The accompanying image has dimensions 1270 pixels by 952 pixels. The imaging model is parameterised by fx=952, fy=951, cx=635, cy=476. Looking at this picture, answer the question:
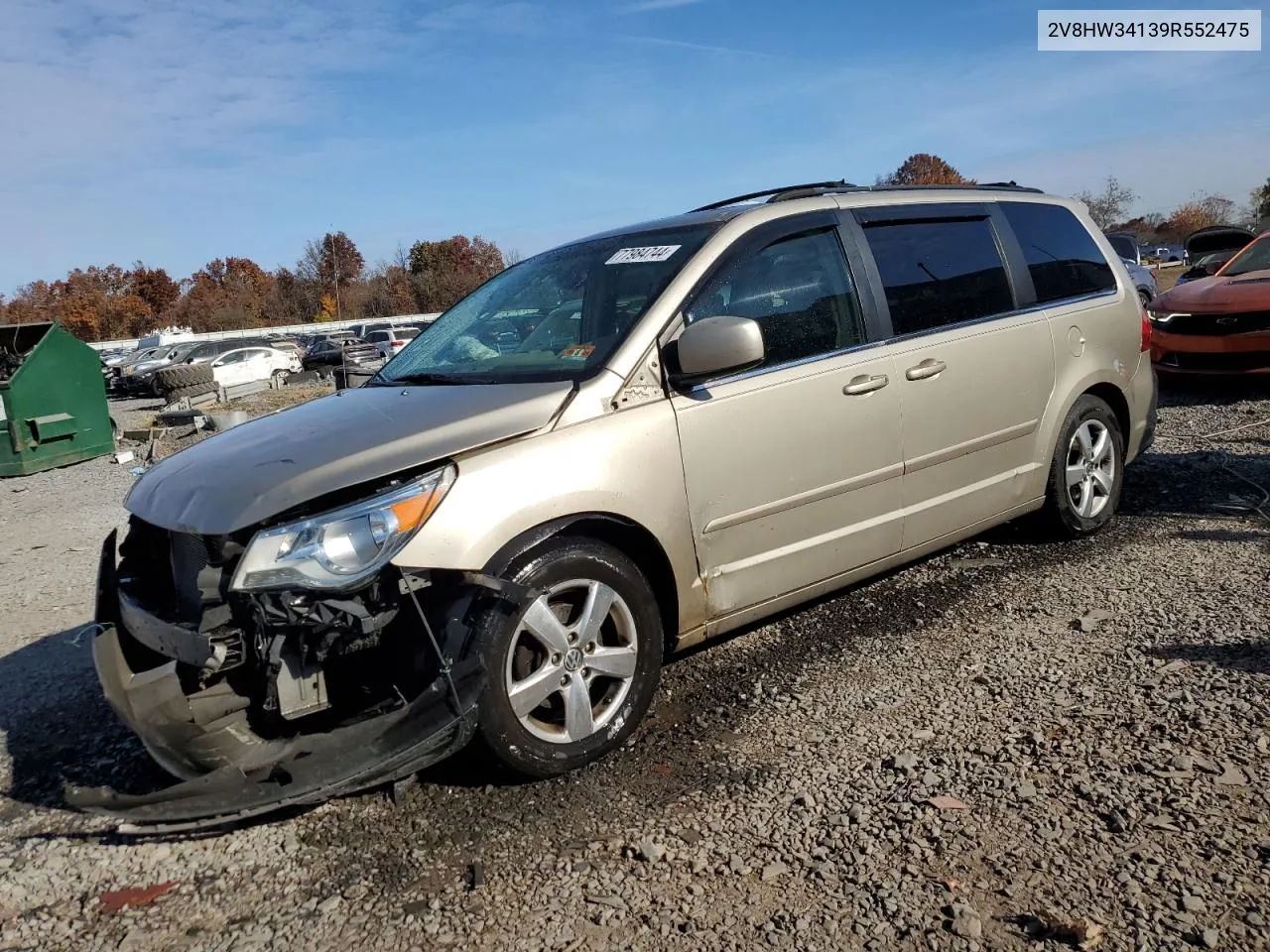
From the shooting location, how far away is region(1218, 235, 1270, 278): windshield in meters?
9.57

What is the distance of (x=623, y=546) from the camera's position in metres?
3.37

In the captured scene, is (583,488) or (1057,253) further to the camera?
(1057,253)

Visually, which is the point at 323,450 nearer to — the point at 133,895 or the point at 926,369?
the point at 133,895

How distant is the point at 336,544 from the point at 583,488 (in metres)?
A: 0.80

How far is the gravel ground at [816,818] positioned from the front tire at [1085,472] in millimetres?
726

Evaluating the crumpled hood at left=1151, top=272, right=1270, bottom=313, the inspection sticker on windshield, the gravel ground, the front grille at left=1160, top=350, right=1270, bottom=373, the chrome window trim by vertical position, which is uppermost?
the inspection sticker on windshield

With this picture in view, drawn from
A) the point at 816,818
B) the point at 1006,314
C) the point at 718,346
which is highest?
the point at 718,346

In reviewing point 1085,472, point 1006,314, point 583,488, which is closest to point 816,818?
point 583,488

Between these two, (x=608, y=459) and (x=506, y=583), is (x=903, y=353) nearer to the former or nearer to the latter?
(x=608, y=459)

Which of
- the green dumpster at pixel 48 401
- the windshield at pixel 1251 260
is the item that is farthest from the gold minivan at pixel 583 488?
the green dumpster at pixel 48 401

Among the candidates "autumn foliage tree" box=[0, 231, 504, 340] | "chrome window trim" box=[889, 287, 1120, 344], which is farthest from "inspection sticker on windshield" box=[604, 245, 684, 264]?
"autumn foliage tree" box=[0, 231, 504, 340]

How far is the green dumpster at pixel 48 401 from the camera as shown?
37.8 ft

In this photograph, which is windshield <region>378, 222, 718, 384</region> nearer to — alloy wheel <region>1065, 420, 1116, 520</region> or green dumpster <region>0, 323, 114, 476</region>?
alloy wheel <region>1065, 420, 1116, 520</region>

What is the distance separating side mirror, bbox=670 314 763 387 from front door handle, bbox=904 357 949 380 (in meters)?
1.04
